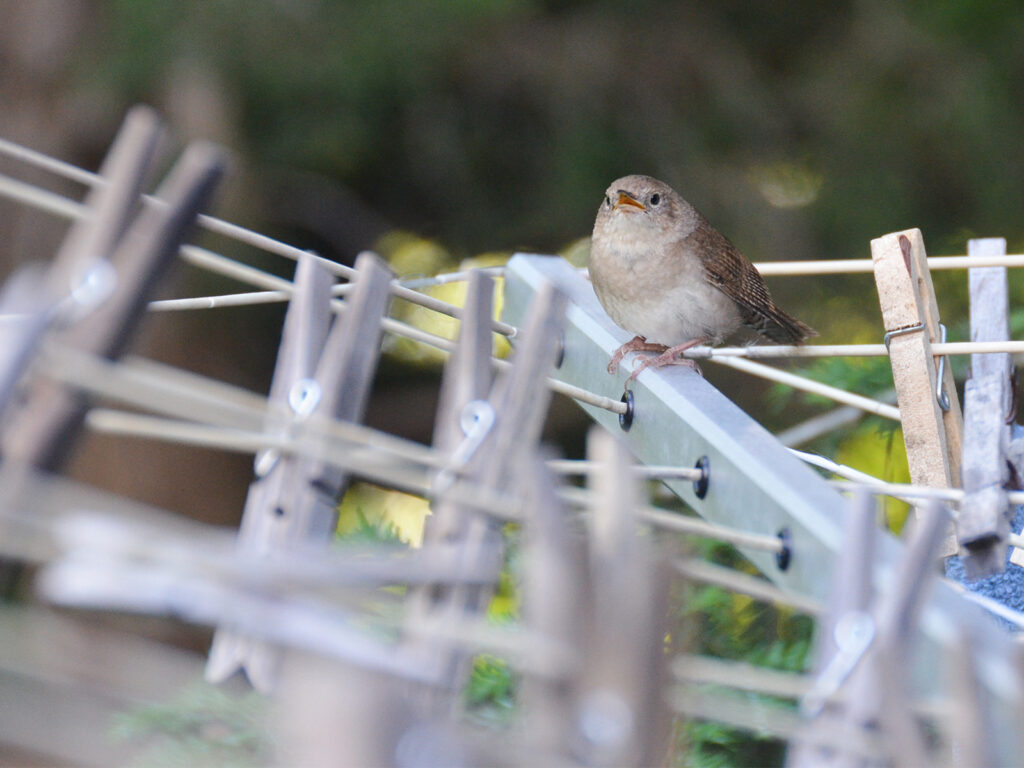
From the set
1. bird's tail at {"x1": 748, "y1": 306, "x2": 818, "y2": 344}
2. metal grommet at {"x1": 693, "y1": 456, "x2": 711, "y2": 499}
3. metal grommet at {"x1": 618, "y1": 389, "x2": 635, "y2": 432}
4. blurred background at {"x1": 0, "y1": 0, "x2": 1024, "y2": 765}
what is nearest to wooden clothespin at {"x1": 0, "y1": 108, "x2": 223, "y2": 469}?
metal grommet at {"x1": 693, "y1": 456, "x2": 711, "y2": 499}

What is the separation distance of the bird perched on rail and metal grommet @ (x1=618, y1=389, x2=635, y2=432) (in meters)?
1.01

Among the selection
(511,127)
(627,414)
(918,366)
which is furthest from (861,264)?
(511,127)

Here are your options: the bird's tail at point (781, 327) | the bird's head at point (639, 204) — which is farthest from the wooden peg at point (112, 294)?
the bird's tail at point (781, 327)

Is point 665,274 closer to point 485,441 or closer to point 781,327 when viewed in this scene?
point 781,327

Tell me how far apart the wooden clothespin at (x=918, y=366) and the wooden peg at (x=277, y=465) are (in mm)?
902

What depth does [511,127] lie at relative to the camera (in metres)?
4.80

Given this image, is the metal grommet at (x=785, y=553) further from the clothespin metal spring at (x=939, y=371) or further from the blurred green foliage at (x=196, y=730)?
the blurred green foliage at (x=196, y=730)

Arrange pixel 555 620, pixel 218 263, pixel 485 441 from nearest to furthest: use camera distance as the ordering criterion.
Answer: pixel 555 620, pixel 485 441, pixel 218 263

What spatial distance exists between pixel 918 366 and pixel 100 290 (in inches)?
47.4

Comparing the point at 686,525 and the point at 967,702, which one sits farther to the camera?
the point at 686,525

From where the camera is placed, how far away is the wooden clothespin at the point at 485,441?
80 cm

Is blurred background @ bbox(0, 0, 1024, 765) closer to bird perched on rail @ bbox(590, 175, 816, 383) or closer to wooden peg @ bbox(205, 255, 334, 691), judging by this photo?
bird perched on rail @ bbox(590, 175, 816, 383)

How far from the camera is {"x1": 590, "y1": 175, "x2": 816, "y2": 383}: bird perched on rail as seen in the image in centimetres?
260

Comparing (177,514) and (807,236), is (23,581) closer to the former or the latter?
(177,514)
